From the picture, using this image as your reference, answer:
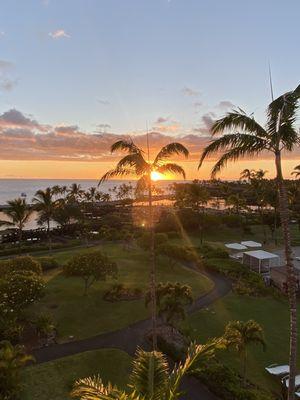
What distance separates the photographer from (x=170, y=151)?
21047mm

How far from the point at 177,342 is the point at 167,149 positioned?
13137 millimetres

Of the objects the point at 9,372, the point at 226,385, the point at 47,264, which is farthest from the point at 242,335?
the point at 47,264

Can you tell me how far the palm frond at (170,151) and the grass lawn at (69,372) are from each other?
12492mm

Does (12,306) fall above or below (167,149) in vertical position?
below

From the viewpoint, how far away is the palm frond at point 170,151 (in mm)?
20578

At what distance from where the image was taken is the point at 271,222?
64062 millimetres

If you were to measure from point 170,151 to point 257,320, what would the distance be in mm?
17686

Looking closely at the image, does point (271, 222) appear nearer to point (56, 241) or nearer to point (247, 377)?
point (56, 241)

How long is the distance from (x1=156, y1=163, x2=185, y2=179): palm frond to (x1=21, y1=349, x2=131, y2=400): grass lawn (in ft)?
39.3

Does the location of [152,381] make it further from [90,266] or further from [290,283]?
[90,266]

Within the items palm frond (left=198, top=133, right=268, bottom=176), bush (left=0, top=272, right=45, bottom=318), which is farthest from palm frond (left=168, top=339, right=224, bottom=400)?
bush (left=0, top=272, right=45, bottom=318)

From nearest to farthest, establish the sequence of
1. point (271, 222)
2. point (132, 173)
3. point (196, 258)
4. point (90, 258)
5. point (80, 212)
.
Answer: point (132, 173), point (90, 258), point (196, 258), point (271, 222), point (80, 212)

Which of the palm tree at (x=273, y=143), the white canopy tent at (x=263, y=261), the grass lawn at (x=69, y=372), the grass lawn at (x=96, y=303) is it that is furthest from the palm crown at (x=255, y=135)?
the white canopy tent at (x=263, y=261)

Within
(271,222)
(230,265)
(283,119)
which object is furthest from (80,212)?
(283,119)
